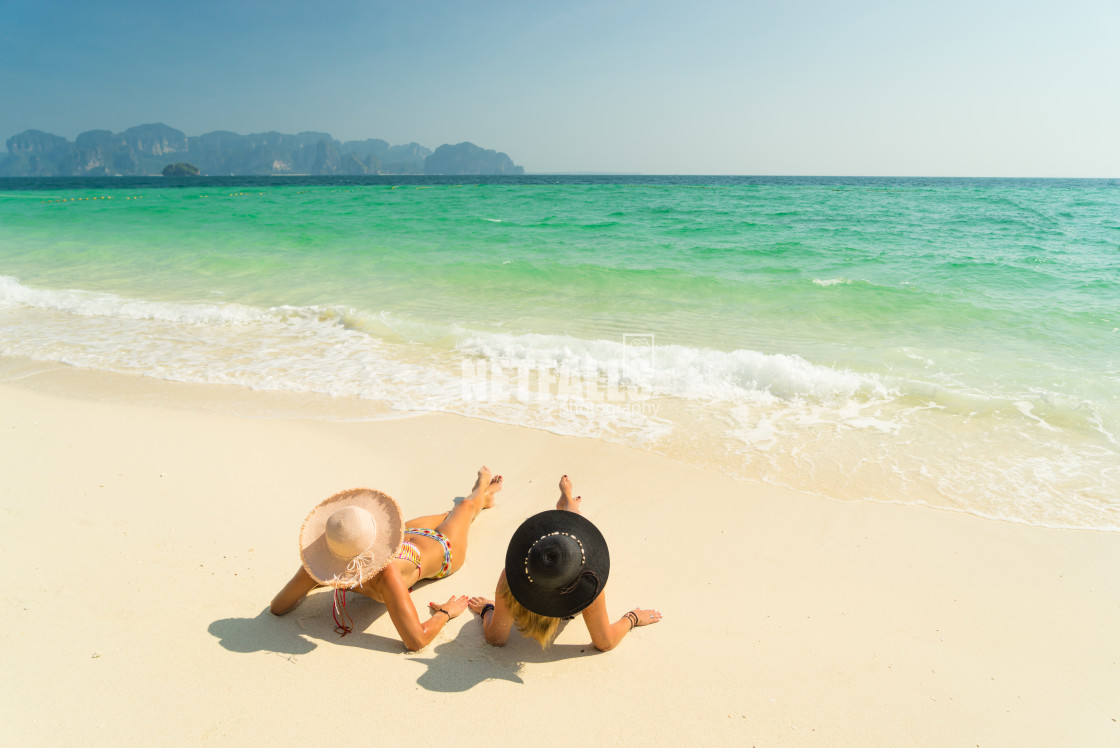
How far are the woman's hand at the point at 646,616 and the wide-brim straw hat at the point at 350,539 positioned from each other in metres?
1.29

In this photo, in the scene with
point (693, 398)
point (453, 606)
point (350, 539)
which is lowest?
point (453, 606)

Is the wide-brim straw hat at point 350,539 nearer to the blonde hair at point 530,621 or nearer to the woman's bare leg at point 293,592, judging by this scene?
the woman's bare leg at point 293,592

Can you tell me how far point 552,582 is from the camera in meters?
2.42

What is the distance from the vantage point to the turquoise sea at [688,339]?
5031 mm

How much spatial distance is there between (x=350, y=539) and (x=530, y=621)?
917 millimetres

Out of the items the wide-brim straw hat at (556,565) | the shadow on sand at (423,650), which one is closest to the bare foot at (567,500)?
the shadow on sand at (423,650)

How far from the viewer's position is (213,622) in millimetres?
2861

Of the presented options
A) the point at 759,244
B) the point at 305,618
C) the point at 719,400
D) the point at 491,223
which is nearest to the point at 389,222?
the point at 491,223

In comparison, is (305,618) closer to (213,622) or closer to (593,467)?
(213,622)

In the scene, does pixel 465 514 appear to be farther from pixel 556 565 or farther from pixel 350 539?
pixel 556 565

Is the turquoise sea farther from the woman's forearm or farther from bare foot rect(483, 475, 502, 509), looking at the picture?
the woman's forearm

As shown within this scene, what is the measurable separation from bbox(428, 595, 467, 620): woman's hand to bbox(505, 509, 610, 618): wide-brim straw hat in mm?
611

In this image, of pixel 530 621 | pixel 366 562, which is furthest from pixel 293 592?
pixel 530 621
